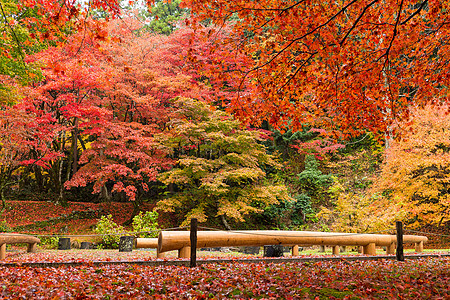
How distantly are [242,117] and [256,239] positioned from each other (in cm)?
278

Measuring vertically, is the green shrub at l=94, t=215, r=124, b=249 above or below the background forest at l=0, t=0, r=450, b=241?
below

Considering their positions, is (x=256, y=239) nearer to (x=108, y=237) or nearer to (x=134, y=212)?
(x=108, y=237)

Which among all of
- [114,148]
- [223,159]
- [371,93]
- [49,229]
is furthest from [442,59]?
[49,229]

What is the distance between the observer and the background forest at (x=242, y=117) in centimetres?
612

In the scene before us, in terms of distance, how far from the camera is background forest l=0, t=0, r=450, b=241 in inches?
241

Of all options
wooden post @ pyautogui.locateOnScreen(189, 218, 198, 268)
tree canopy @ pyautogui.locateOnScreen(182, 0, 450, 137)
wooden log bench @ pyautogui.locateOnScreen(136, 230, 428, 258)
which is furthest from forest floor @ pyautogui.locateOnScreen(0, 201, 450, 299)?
tree canopy @ pyautogui.locateOnScreen(182, 0, 450, 137)

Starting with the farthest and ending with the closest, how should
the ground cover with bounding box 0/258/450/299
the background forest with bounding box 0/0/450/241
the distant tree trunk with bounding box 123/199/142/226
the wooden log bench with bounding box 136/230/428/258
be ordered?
the distant tree trunk with bounding box 123/199/142/226, the wooden log bench with bounding box 136/230/428/258, the background forest with bounding box 0/0/450/241, the ground cover with bounding box 0/258/450/299

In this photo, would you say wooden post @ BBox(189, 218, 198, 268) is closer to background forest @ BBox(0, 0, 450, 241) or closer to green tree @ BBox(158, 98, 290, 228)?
background forest @ BBox(0, 0, 450, 241)

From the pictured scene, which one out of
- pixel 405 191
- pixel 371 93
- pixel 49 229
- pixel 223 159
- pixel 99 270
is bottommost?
pixel 49 229

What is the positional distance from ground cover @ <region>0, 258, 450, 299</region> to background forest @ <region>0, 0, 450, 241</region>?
2722mm

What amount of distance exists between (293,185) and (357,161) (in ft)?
13.9

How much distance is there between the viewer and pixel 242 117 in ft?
20.9

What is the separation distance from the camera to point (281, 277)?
4887mm

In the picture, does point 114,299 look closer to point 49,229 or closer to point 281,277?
point 281,277
